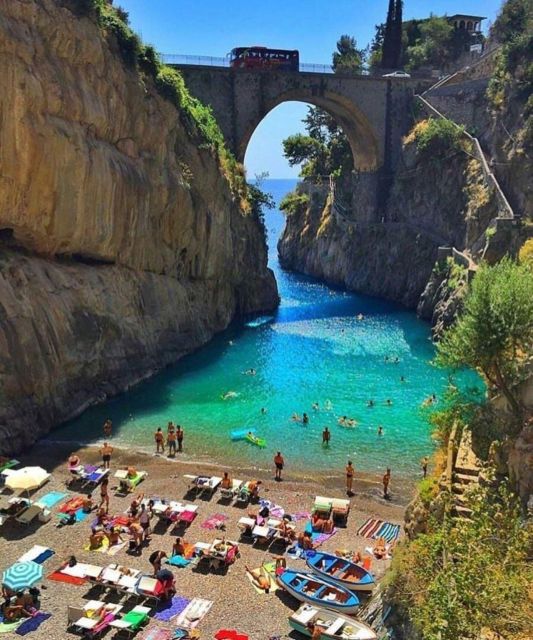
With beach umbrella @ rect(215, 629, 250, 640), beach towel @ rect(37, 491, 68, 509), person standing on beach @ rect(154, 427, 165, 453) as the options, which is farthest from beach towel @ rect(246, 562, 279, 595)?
person standing on beach @ rect(154, 427, 165, 453)

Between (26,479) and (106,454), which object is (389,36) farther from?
(26,479)

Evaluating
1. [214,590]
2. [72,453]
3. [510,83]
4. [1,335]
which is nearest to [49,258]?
[1,335]

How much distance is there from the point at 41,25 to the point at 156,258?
14.9 meters

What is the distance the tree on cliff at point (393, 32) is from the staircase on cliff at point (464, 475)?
62.7 metres

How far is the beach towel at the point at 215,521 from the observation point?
20766 millimetres

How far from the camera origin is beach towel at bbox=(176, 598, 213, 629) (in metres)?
15.6

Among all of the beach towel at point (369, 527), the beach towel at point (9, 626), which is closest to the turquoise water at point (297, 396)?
the beach towel at point (369, 527)

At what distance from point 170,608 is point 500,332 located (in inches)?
462

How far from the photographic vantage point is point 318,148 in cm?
8019

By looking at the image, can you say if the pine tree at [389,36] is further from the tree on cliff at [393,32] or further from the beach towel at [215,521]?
the beach towel at [215,521]

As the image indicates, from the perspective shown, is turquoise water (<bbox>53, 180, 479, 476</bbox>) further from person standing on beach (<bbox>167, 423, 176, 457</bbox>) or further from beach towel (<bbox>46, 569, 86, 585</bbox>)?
beach towel (<bbox>46, 569, 86, 585</bbox>)

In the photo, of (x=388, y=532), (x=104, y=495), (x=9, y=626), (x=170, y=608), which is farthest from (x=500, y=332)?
(x=9, y=626)

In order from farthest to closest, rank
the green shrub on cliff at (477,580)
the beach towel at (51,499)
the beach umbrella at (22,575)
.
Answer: the beach towel at (51,499) < the beach umbrella at (22,575) < the green shrub on cliff at (477,580)

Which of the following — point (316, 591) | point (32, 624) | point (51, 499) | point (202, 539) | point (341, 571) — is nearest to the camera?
point (32, 624)
